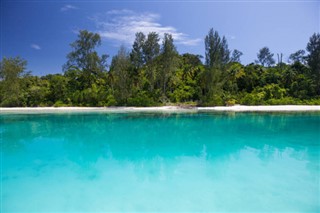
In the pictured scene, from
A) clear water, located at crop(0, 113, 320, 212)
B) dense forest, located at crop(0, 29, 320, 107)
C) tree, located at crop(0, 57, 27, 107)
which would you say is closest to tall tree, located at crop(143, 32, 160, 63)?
dense forest, located at crop(0, 29, 320, 107)

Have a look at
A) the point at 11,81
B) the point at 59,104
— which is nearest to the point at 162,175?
the point at 59,104

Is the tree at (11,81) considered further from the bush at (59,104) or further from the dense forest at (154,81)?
the bush at (59,104)

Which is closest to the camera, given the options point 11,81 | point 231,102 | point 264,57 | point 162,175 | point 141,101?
point 162,175

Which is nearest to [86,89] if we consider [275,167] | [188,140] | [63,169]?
[188,140]

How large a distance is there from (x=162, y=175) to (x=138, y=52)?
27.5 meters

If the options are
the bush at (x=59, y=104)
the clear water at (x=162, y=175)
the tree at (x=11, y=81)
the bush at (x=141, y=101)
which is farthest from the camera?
the tree at (x=11, y=81)

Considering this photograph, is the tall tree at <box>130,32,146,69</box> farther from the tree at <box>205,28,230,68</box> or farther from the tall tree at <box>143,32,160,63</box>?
the tree at <box>205,28,230,68</box>

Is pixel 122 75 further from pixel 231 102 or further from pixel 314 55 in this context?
pixel 314 55

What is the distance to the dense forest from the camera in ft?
97.7

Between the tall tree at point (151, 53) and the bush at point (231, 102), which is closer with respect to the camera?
the bush at point (231, 102)

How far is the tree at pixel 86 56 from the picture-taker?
33906mm

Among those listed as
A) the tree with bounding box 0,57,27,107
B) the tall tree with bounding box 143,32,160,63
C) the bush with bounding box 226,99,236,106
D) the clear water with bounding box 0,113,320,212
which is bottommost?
the clear water with bounding box 0,113,320,212

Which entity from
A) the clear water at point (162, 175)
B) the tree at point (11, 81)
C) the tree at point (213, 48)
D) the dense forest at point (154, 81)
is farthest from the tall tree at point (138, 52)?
the clear water at point (162, 175)

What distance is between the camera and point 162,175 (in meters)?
5.94
